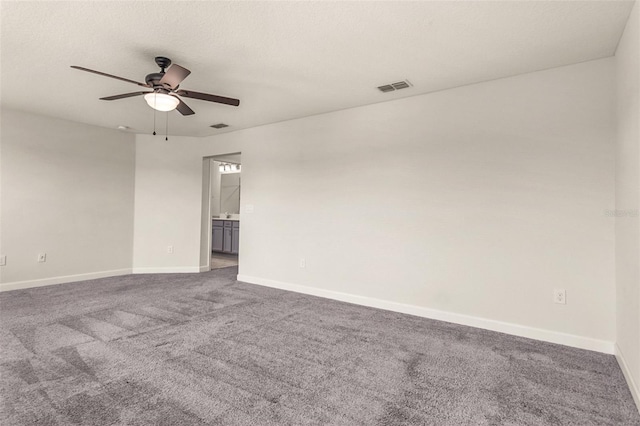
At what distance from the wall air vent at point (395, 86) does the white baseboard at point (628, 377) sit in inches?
109

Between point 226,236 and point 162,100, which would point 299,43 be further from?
point 226,236

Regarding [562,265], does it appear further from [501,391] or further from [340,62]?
[340,62]

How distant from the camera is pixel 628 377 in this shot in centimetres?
208

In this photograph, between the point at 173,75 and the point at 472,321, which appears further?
the point at 472,321

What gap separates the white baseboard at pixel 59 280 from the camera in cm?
424

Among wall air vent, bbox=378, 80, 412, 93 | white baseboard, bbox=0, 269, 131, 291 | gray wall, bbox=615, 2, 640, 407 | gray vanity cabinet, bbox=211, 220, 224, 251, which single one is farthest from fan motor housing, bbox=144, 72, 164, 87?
gray vanity cabinet, bbox=211, 220, 224, 251

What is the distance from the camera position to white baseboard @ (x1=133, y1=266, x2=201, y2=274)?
547 cm

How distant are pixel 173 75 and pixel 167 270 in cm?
397

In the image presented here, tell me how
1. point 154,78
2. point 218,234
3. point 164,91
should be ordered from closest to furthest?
1. point 154,78
2. point 164,91
3. point 218,234

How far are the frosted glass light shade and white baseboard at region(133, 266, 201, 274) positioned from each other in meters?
3.49

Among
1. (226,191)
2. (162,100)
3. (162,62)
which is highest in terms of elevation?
(162,62)

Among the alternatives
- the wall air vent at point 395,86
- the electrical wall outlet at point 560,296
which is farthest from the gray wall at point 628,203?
the wall air vent at point 395,86

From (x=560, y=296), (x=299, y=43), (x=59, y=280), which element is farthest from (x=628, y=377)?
(x=59, y=280)

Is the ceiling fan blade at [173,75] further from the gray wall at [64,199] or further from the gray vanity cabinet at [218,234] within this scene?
the gray vanity cabinet at [218,234]
